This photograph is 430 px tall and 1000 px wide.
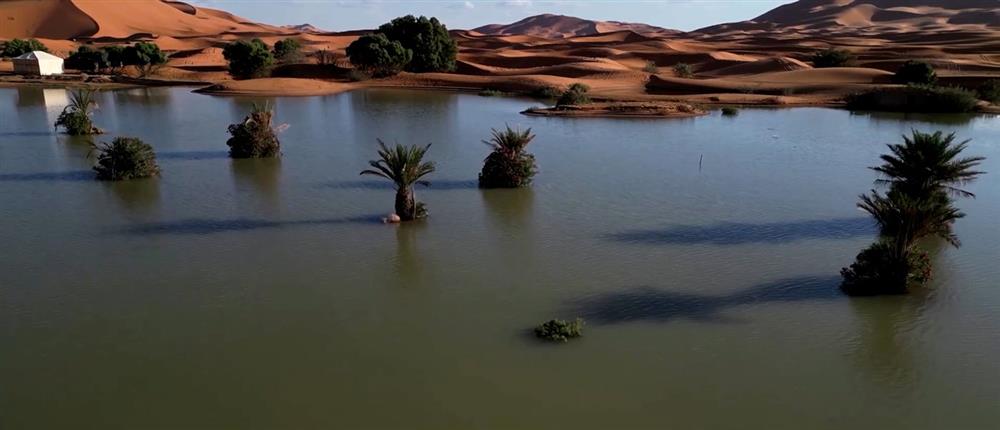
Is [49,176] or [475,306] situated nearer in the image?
[475,306]

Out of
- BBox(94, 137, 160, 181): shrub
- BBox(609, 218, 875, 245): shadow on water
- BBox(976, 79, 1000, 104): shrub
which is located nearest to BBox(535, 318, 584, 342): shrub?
BBox(609, 218, 875, 245): shadow on water

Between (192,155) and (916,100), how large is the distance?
3607cm

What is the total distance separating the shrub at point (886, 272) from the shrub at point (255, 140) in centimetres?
1799

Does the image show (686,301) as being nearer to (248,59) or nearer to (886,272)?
(886,272)

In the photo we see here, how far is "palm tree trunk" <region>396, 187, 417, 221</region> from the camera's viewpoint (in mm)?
15852

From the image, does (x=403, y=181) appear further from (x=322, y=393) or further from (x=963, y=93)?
(x=963, y=93)

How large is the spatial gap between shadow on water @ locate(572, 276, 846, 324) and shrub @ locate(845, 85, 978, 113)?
101 ft

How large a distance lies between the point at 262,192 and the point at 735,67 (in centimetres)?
5017

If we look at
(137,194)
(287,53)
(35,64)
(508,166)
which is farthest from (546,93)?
(35,64)

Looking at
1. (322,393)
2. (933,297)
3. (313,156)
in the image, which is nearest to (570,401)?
(322,393)

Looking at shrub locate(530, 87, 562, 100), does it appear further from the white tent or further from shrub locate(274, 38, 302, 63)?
the white tent

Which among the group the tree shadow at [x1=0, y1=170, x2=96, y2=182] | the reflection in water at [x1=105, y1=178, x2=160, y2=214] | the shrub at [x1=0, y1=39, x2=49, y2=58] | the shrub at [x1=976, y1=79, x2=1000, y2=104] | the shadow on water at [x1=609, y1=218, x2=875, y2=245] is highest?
the shrub at [x1=0, y1=39, x2=49, y2=58]

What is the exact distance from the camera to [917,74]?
147ft

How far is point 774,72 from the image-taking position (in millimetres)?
54719
